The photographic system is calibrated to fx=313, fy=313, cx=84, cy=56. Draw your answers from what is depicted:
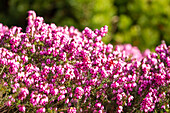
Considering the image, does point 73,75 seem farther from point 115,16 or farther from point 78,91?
point 115,16

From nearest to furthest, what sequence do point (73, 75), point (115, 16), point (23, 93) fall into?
point (23, 93) → point (73, 75) → point (115, 16)

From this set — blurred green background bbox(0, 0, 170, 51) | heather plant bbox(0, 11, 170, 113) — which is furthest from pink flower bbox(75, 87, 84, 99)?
blurred green background bbox(0, 0, 170, 51)

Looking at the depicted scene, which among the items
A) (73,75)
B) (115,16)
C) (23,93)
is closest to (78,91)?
(73,75)

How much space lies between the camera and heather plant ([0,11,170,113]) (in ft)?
14.5

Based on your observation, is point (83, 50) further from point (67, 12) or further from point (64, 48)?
point (67, 12)

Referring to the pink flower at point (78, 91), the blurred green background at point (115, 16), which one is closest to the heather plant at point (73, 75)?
the pink flower at point (78, 91)

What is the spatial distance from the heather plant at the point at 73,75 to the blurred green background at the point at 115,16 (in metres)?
5.82

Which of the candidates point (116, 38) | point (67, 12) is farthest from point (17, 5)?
point (116, 38)

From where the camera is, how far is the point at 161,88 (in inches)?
209

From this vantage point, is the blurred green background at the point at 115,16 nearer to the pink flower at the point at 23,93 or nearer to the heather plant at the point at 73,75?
the heather plant at the point at 73,75

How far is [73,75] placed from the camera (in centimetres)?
444

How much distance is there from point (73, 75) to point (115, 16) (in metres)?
8.04

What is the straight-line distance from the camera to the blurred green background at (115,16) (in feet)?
36.3

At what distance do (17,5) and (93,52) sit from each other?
8491 mm
